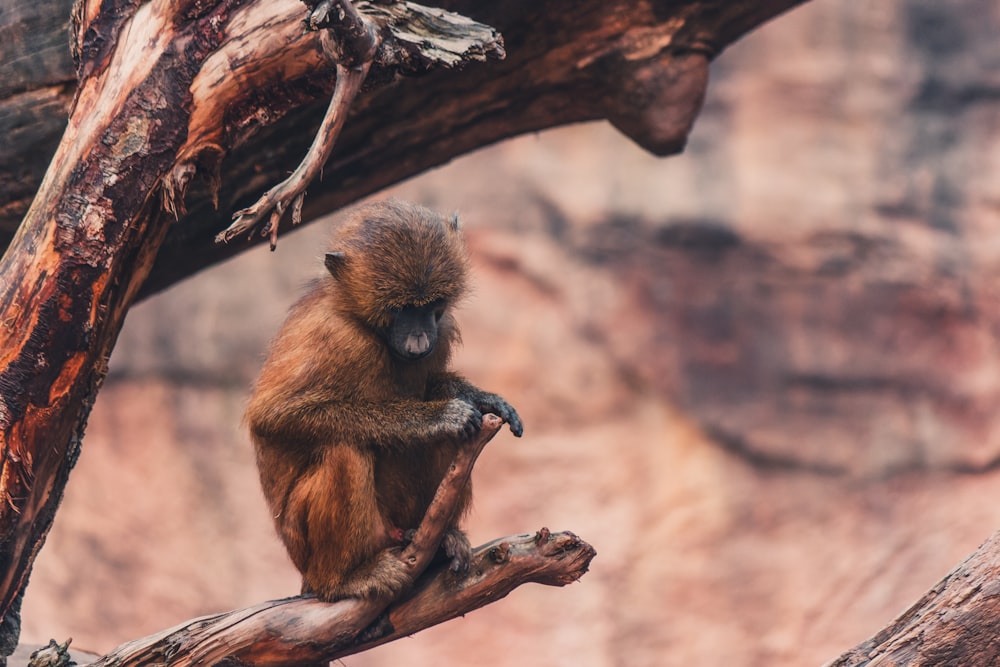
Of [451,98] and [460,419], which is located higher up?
[451,98]

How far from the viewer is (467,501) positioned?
207 inches

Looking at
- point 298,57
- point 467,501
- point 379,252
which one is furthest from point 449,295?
point 298,57

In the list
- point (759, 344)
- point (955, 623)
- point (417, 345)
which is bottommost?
point (955, 623)

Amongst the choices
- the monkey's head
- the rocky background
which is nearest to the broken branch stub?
the monkey's head

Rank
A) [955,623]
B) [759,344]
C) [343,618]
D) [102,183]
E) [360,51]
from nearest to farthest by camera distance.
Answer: [955,623], [360,51], [102,183], [343,618], [759,344]

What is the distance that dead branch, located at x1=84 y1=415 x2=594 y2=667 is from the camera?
4.30m

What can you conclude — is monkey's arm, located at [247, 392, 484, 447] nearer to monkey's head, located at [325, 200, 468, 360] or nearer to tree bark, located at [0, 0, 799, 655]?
monkey's head, located at [325, 200, 468, 360]

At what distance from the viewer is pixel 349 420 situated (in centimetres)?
477

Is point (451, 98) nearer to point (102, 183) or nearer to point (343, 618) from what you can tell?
point (102, 183)

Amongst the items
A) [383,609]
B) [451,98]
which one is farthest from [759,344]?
[383,609]

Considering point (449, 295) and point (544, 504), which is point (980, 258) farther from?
point (449, 295)

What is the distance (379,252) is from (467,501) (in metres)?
1.34

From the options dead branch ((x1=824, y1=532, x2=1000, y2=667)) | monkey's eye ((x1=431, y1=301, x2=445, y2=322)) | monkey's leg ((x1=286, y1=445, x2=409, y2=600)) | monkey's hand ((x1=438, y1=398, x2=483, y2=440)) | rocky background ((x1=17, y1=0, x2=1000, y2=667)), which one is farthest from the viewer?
rocky background ((x1=17, y1=0, x2=1000, y2=667))

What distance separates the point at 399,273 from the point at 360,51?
4.30 feet
